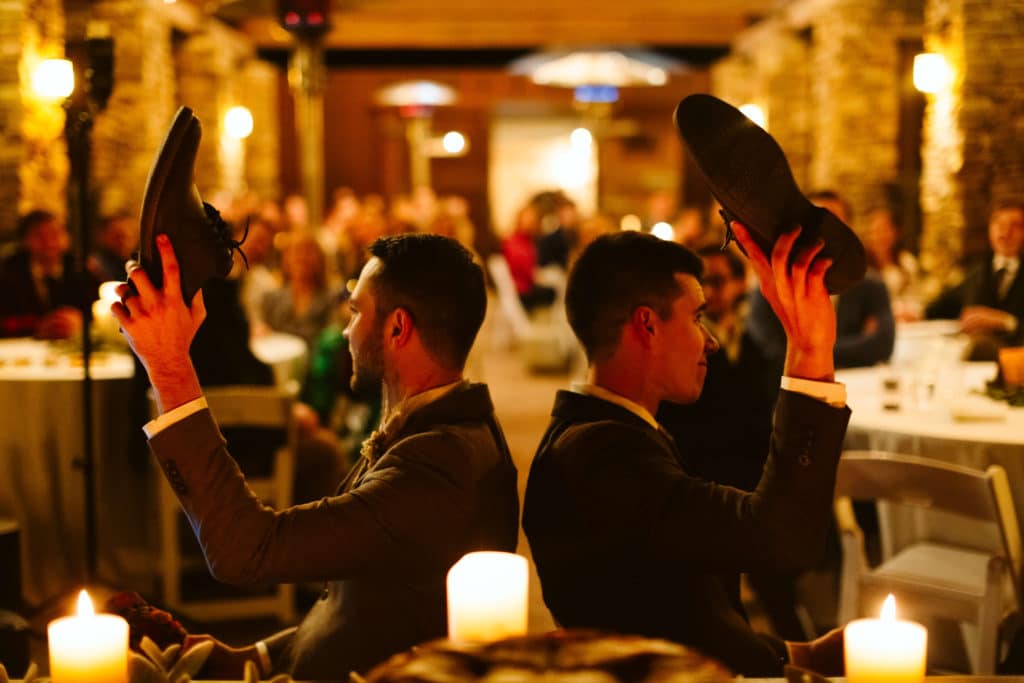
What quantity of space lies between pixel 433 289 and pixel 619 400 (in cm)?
30

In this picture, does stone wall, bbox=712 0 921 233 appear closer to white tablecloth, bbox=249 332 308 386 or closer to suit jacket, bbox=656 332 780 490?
white tablecloth, bbox=249 332 308 386

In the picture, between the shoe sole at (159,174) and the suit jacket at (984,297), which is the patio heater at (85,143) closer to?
the shoe sole at (159,174)

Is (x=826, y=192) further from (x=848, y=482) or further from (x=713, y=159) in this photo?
(x=713, y=159)

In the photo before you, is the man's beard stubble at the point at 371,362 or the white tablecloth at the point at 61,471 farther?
the white tablecloth at the point at 61,471

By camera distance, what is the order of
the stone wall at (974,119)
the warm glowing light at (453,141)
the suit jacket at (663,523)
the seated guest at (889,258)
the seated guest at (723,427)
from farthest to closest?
1. the warm glowing light at (453,141)
2. the stone wall at (974,119)
3. the seated guest at (889,258)
4. the seated guest at (723,427)
5. the suit jacket at (663,523)

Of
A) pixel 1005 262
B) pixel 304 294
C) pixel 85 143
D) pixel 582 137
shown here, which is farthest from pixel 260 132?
pixel 85 143

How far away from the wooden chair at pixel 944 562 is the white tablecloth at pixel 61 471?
2.61 m

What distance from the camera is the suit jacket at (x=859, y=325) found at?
191 inches

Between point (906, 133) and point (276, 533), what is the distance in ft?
41.9

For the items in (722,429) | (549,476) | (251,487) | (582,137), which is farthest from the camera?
(582,137)

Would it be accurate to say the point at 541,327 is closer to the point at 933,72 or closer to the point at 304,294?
the point at 933,72

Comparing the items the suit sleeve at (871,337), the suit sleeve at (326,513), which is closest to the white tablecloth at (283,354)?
the suit sleeve at (871,337)

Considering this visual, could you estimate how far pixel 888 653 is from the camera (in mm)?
1148

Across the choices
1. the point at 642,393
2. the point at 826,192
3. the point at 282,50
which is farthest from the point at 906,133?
the point at 642,393
